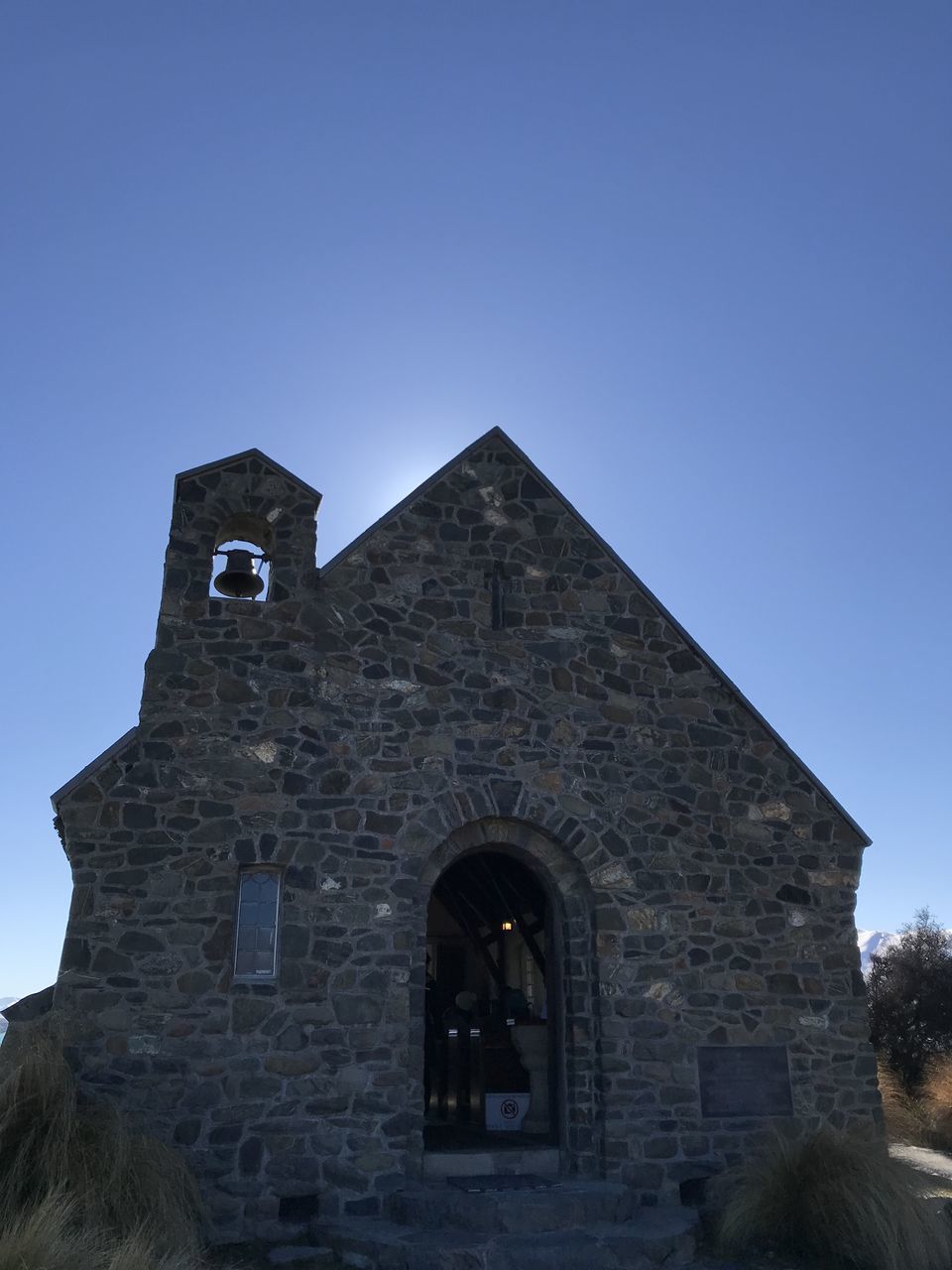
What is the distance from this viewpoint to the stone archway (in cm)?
1018

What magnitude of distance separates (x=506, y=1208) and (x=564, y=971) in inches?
108

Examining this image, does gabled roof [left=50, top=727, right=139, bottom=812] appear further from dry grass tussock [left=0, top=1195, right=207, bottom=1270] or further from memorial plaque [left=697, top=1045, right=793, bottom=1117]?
memorial plaque [left=697, top=1045, right=793, bottom=1117]

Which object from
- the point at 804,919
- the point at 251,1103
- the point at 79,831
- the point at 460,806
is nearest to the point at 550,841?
the point at 460,806

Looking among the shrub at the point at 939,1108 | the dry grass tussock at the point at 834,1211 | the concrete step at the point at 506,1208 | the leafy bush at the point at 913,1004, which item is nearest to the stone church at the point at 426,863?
the concrete step at the point at 506,1208

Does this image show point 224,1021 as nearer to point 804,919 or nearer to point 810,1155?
point 810,1155

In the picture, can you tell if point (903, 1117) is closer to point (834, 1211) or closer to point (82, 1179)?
point (834, 1211)

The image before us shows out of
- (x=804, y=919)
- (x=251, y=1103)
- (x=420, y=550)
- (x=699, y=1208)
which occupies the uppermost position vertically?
(x=420, y=550)

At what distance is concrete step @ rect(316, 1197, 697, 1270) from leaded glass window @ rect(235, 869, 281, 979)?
2.28 meters

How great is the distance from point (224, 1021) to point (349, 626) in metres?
4.12

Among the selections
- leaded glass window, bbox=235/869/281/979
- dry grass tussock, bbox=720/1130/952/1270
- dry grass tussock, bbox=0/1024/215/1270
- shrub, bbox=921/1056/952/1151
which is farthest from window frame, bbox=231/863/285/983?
shrub, bbox=921/1056/952/1151

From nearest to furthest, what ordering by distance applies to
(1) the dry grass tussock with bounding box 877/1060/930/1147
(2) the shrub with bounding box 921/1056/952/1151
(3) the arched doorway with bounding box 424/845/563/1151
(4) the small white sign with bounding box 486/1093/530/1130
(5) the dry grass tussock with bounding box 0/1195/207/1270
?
(5) the dry grass tussock with bounding box 0/1195/207/1270 < (3) the arched doorway with bounding box 424/845/563/1151 < (4) the small white sign with bounding box 486/1093/530/1130 < (2) the shrub with bounding box 921/1056/952/1151 < (1) the dry grass tussock with bounding box 877/1060/930/1147

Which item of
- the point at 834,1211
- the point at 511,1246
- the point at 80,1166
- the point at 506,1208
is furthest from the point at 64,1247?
the point at 834,1211

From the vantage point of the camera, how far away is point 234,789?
995cm

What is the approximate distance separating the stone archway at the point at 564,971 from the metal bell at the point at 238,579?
3.42 m
